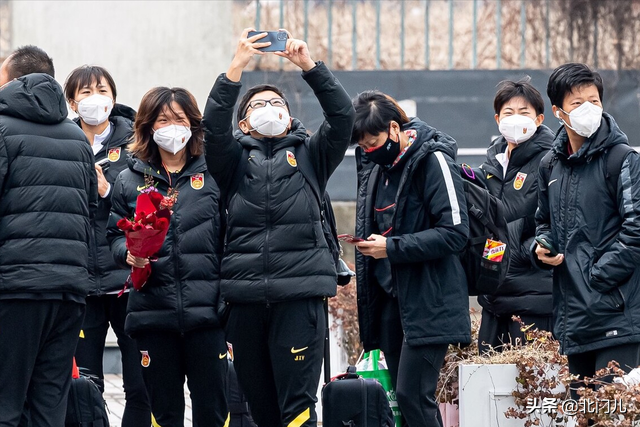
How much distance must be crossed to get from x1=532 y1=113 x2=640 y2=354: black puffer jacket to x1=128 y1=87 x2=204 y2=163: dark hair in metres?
2.01

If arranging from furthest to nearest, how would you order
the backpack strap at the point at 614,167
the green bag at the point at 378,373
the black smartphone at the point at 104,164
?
the black smartphone at the point at 104,164
the green bag at the point at 378,373
the backpack strap at the point at 614,167

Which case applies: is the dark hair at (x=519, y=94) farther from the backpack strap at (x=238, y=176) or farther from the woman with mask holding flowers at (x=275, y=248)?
the backpack strap at (x=238, y=176)

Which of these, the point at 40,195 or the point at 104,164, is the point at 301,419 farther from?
the point at 104,164

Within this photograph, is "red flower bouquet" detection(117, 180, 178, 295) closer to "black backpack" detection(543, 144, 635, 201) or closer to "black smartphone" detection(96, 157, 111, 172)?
"black smartphone" detection(96, 157, 111, 172)

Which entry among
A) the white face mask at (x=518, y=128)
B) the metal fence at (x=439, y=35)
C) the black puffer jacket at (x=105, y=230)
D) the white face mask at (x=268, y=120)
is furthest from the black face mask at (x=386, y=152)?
the metal fence at (x=439, y=35)

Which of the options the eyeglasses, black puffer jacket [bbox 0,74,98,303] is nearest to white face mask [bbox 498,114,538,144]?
the eyeglasses

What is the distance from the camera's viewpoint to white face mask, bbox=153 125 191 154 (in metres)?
6.58

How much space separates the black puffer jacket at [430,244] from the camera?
6.25 meters

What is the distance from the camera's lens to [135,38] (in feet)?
41.9

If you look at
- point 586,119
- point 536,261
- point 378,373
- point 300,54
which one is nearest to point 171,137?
point 300,54

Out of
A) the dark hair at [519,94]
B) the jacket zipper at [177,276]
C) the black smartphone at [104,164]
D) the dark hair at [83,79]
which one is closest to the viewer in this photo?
the jacket zipper at [177,276]

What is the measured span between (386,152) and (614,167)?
4.07 feet

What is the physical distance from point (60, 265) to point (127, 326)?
2.22ft

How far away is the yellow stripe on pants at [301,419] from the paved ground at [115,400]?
A: 3026 millimetres
